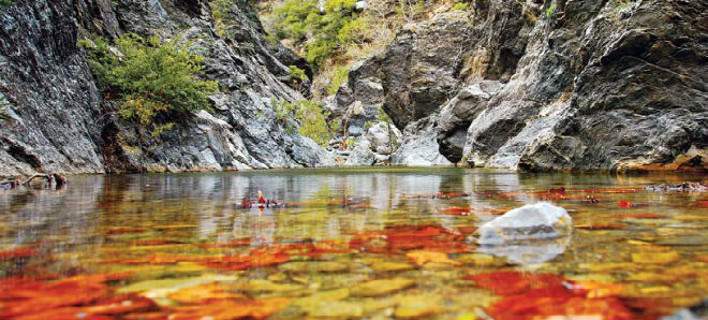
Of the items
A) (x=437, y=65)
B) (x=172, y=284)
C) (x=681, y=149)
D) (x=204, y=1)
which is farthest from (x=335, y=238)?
(x=204, y=1)

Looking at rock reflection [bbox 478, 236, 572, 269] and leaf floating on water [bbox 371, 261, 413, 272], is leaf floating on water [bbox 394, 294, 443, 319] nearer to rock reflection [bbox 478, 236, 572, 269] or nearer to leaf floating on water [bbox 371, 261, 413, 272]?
leaf floating on water [bbox 371, 261, 413, 272]

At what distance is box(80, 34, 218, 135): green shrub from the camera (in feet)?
74.4

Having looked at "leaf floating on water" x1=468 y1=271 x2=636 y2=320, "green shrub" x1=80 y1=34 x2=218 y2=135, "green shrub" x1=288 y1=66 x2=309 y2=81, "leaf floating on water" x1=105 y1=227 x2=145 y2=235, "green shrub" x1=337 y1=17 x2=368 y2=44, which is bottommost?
"leaf floating on water" x1=468 y1=271 x2=636 y2=320

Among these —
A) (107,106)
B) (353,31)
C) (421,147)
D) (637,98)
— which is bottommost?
(421,147)

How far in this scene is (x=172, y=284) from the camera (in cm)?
222

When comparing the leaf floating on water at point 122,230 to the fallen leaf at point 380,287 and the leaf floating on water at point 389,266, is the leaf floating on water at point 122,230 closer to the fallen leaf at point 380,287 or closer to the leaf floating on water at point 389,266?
the leaf floating on water at point 389,266

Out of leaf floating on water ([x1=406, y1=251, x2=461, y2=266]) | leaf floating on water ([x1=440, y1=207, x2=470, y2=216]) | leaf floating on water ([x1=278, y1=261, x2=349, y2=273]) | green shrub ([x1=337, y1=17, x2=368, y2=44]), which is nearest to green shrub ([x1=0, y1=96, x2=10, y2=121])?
leaf floating on water ([x1=440, y1=207, x2=470, y2=216])

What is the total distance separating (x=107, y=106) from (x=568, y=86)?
20675mm

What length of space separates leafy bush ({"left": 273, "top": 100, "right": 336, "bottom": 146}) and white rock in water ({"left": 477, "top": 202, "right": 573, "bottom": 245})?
39322 mm

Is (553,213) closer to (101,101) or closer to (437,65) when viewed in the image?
(101,101)

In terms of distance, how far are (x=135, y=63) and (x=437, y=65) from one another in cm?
2589

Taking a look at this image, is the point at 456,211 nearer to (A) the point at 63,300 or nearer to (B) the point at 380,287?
(B) the point at 380,287

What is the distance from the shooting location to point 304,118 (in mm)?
52531

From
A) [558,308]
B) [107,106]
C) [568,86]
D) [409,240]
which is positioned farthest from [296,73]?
[558,308]
